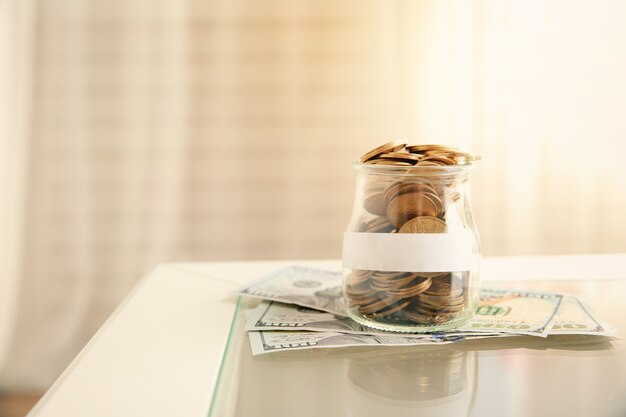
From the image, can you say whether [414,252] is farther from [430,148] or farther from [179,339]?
[179,339]

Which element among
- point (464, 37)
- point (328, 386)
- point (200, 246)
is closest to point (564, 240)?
point (464, 37)

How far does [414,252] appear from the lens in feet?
2.00

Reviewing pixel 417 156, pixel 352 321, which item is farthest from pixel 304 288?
pixel 417 156

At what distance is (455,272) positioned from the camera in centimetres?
62

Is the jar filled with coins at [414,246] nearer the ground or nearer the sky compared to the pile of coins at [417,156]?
nearer the ground

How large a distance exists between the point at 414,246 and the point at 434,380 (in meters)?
0.14

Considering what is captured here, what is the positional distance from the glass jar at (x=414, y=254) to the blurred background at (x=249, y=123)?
167cm

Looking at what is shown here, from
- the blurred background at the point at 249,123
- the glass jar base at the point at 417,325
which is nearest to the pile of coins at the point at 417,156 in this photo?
the glass jar base at the point at 417,325

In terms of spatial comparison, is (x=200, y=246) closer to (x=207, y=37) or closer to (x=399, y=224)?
(x=207, y=37)

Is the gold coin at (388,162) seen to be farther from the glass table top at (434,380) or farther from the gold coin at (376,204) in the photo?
the glass table top at (434,380)

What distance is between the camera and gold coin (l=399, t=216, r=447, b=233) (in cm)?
62

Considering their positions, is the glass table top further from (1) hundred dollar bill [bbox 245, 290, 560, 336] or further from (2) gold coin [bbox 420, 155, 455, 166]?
(2) gold coin [bbox 420, 155, 455, 166]

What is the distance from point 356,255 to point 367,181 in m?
0.07

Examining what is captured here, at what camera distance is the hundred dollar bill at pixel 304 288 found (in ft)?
2.46
